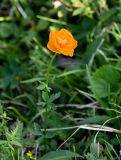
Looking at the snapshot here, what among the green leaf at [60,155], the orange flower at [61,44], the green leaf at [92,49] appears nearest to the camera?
the orange flower at [61,44]

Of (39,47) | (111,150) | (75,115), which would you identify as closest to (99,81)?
(75,115)

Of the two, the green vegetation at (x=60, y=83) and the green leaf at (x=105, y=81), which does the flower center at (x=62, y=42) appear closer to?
the green vegetation at (x=60, y=83)

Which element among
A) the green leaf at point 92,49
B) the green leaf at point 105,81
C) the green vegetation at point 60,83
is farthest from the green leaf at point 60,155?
the green leaf at point 92,49

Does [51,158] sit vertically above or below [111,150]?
above

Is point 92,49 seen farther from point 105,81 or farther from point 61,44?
point 61,44

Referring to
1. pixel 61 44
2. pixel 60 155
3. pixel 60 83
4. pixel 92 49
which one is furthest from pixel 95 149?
pixel 92 49

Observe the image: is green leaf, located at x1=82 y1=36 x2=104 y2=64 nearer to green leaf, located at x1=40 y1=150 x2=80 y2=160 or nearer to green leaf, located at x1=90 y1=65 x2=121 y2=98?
green leaf, located at x1=90 y1=65 x2=121 y2=98

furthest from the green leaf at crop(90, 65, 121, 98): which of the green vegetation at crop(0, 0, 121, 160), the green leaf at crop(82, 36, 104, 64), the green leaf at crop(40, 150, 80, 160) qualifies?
the green leaf at crop(40, 150, 80, 160)

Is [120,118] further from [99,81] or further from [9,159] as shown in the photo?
[9,159]

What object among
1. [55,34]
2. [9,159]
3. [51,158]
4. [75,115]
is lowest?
[75,115]
